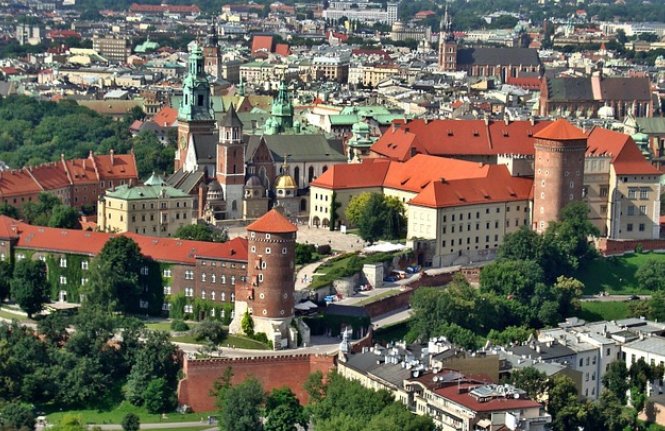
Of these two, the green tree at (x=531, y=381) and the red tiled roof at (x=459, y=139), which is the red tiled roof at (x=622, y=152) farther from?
the green tree at (x=531, y=381)

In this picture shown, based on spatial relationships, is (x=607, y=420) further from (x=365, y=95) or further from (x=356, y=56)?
(x=356, y=56)

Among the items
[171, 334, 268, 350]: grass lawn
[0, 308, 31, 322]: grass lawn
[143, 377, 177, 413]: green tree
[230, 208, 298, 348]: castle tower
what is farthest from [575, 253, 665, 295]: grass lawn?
[0, 308, 31, 322]: grass lawn

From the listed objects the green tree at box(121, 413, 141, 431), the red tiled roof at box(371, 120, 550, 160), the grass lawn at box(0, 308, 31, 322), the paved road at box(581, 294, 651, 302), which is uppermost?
the red tiled roof at box(371, 120, 550, 160)

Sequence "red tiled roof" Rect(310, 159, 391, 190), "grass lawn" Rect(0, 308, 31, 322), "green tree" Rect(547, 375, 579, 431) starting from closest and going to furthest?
"green tree" Rect(547, 375, 579, 431) → "grass lawn" Rect(0, 308, 31, 322) → "red tiled roof" Rect(310, 159, 391, 190)

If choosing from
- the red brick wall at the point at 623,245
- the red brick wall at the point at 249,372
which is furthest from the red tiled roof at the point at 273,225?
the red brick wall at the point at 623,245

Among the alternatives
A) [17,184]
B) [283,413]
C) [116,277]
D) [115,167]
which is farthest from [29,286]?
[115,167]

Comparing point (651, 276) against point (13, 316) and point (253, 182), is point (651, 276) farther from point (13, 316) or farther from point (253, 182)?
point (13, 316)

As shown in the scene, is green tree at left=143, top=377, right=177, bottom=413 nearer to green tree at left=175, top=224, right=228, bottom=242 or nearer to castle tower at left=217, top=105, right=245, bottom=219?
green tree at left=175, top=224, right=228, bottom=242
